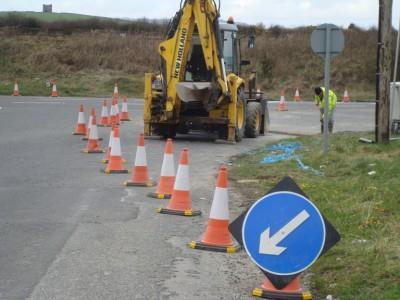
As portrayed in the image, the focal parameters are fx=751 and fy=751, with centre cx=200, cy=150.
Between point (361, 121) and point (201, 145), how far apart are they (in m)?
11.0

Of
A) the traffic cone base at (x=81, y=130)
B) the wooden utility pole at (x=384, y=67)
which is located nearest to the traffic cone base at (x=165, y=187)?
the wooden utility pole at (x=384, y=67)

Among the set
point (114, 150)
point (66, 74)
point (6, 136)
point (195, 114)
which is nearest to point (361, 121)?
point (195, 114)

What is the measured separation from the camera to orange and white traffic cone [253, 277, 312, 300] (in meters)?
5.90

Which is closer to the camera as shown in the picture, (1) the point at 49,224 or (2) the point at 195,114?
(1) the point at 49,224

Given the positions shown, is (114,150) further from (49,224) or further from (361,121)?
(361,121)

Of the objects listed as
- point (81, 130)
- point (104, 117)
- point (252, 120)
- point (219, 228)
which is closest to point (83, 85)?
point (104, 117)

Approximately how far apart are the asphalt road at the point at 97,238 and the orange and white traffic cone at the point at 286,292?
0.17m

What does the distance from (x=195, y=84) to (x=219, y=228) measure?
10.8 metres

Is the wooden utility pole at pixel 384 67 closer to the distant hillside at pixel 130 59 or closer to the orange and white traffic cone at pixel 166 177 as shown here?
the orange and white traffic cone at pixel 166 177

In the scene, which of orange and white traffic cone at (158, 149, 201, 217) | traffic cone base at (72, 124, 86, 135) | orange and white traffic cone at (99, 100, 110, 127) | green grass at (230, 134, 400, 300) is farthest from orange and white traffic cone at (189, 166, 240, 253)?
orange and white traffic cone at (99, 100, 110, 127)

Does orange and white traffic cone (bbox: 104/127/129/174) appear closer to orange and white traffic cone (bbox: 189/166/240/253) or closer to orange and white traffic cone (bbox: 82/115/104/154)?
orange and white traffic cone (bbox: 82/115/104/154)

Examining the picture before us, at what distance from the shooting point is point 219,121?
18.6m

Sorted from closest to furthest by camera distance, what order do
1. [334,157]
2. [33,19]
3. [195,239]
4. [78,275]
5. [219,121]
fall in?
[78,275], [195,239], [334,157], [219,121], [33,19]

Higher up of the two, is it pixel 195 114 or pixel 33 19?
pixel 33 19
